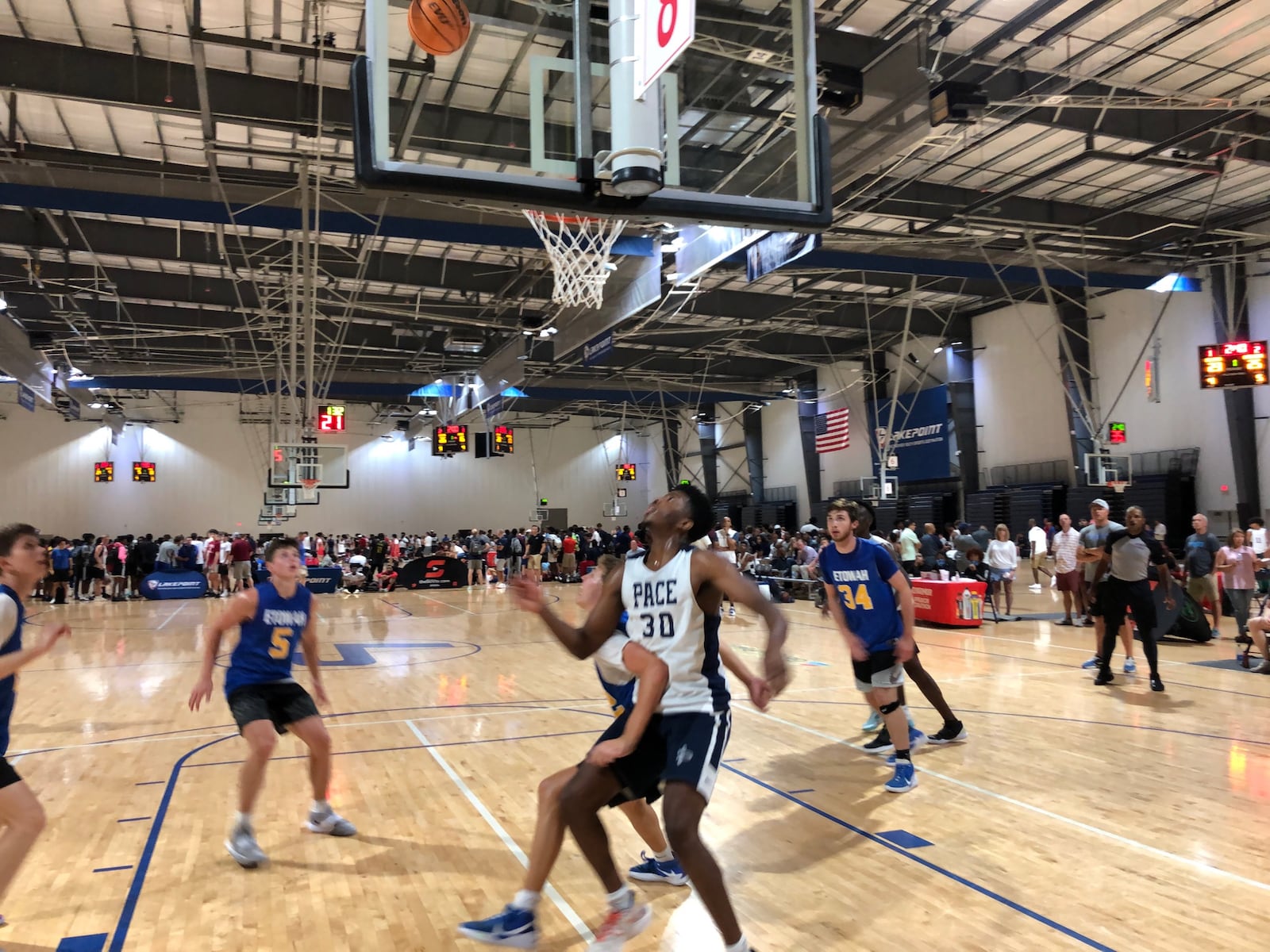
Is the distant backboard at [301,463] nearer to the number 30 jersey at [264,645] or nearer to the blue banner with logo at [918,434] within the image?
the number 30 jersey at [264,645]

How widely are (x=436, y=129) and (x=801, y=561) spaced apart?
1719cm

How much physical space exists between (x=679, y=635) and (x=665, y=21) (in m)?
2.79

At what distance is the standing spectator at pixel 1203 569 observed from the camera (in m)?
12.8

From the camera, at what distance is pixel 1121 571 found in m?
8.51

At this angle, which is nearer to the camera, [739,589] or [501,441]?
[739,589]

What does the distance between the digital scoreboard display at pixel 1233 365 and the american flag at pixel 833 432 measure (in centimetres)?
1064

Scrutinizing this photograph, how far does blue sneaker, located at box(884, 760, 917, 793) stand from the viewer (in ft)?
18.8

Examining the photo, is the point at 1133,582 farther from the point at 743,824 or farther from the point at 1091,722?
the point at 743,824

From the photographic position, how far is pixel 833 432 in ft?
90.2

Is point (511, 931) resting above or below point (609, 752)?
below

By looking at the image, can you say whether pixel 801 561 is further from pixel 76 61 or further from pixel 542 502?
pixel 542 502

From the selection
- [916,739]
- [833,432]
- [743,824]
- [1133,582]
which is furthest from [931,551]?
[743,824]

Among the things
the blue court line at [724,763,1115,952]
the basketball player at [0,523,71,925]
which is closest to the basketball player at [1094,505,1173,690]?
the blue court line at [724,763,1115,952]

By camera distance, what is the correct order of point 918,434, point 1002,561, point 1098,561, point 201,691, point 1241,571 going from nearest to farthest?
point 201,691
point 1098,561
point 1241,571
point 1002,561
point 918,434
